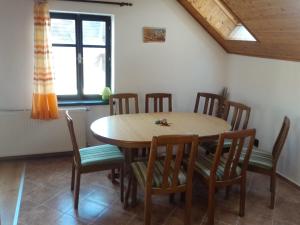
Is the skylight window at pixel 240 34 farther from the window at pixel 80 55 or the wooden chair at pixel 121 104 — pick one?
the window at pixel 80 55

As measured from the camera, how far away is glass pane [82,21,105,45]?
3.97 metres

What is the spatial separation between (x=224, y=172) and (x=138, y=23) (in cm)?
233

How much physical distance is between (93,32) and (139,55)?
2.25ft

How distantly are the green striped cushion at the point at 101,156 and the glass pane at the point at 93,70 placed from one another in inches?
52.4

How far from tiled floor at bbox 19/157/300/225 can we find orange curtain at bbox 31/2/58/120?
749mm

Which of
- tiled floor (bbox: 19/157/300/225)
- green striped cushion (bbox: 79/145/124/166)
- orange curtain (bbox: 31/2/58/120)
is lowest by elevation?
tiled floor (bbox: 19/157/300/225)

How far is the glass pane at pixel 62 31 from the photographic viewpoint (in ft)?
12.6

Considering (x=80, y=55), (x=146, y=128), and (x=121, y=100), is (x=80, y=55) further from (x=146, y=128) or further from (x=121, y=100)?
(x=146, y=128)

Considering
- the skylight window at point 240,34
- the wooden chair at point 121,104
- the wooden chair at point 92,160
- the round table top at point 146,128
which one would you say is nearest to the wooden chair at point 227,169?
the round table top at point 146,128

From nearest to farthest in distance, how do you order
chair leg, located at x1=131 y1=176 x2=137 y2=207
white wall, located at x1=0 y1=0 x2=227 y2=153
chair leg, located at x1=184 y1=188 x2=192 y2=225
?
chair leg, located at x1=184 y1=188 x2=192 y2=225 → chair leg, located at x1=131 y1=176 x2=137 y2=207 → white wall, located at x1=0 y1=0 x2=227 y2=153

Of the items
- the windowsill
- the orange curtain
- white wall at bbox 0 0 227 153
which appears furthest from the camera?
the windowsill

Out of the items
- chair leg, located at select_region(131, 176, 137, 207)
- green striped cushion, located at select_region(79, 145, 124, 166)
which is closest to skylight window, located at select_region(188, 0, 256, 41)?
green striped cushion, located at select_region(79, 145, 124, 166)

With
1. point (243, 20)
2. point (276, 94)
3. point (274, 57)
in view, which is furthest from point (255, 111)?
point (243, 20)

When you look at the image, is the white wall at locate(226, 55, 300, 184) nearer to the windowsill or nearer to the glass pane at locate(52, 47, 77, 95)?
the windowsill
